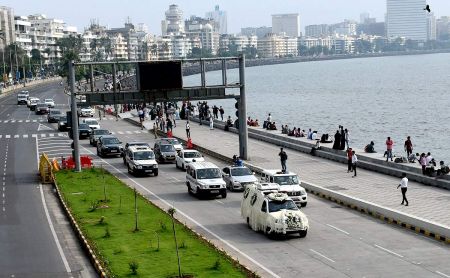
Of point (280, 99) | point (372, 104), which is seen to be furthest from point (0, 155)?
point (280, 99)

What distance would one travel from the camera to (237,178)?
40.4 metres

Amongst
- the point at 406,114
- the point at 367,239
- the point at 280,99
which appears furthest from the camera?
the point at 280,99

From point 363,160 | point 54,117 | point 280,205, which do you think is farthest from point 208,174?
point 54,117

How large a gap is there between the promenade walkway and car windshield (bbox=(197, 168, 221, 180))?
5543mm

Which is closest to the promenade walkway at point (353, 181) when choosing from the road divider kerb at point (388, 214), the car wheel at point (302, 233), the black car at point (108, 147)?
the road divider kerb at point (388, 214)

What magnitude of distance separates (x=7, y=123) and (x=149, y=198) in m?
57.1

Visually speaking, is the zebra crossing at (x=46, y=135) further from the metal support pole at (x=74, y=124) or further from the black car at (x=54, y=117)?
the metal support pole at (x=74, y=124)

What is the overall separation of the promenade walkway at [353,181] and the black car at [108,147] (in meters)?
6.74

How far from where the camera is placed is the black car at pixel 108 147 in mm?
56406

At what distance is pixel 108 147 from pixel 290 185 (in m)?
23.5

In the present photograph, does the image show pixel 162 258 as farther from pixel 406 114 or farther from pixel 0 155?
pixel 406 114

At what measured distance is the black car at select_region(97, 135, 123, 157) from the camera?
185ft

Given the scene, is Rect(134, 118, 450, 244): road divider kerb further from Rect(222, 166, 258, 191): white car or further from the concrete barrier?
the concrete barrier

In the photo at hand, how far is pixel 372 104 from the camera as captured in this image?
142m
